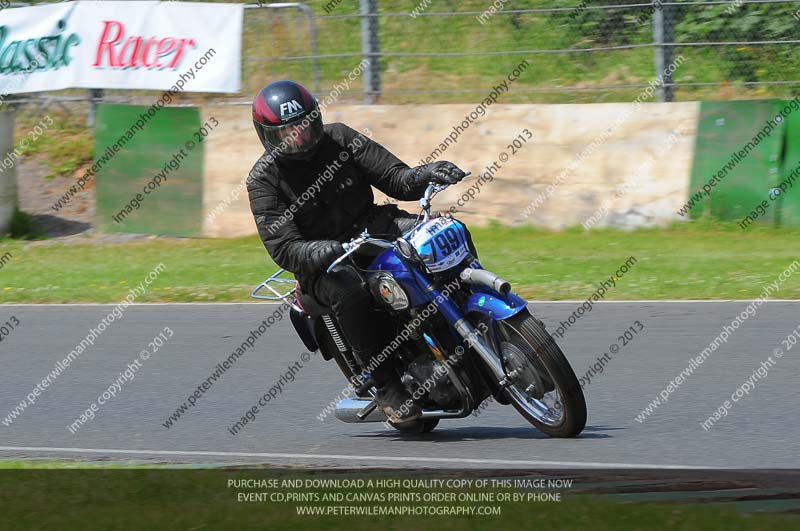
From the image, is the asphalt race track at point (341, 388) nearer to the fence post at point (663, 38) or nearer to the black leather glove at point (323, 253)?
the black leather glove at point (323, 253)

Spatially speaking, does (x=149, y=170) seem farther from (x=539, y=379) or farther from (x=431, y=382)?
(x=539, y=379)

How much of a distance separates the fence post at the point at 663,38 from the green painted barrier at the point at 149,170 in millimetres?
5902

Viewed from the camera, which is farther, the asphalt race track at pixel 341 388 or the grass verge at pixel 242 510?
the asphalt race track at pixel 341 388

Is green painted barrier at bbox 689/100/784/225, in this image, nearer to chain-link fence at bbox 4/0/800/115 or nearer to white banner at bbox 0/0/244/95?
chain-link fence at bbox 4/0/800/115

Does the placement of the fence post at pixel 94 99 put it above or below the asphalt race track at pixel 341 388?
below

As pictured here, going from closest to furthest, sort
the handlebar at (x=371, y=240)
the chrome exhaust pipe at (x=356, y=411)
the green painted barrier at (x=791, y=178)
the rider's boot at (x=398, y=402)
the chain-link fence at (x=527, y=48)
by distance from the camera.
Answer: the handlebar at (x=371, y=240), the rider's boot at (x=398, y=402), the chrome exhaust pipe at (x=356, y=411), the green painted barrier at (x=791, y=178), the chain-link fence at (x=527, y=48)

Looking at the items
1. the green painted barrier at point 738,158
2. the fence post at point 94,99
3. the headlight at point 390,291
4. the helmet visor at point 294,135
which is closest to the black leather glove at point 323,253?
the headlight at point 390,291

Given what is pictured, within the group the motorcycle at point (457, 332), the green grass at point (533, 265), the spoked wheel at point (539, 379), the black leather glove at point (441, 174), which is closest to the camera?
the spoked wheel at point (539, 379)

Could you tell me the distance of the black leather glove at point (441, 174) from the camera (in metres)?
6.31

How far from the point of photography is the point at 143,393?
838 centimetres

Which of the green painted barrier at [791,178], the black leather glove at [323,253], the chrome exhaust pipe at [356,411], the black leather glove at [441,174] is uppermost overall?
the black leather glove at [441,174]

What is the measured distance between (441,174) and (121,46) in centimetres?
1098

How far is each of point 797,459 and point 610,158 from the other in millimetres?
8798

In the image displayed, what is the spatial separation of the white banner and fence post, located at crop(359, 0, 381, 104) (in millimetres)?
1631
